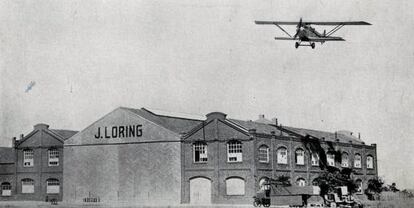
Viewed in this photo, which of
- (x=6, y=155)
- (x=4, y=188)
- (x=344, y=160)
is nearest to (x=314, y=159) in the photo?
(x=344, y=160)

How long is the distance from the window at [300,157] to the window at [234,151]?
6.38 meters

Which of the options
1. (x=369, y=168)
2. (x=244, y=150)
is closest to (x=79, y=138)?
(x=244, y=150)

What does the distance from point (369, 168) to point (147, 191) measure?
76.5 feet

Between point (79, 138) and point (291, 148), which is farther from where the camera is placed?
point (79, 138)

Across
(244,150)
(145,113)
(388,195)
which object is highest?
(145,113)

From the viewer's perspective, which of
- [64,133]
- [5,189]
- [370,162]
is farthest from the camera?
[370,162]

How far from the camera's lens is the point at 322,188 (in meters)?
43.2

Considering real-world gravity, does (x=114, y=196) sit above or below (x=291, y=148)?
below

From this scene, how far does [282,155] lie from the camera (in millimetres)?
49031

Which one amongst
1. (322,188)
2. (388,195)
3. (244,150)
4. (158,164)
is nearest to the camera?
(322,188)

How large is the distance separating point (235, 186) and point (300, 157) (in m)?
7.55

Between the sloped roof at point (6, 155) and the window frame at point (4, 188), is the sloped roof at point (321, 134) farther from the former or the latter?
the sloped roof at point (6, 155)

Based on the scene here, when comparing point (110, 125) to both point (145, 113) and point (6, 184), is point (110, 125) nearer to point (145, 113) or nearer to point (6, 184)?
point (145, 113)

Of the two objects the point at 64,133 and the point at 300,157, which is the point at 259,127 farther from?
the point at 64,133
